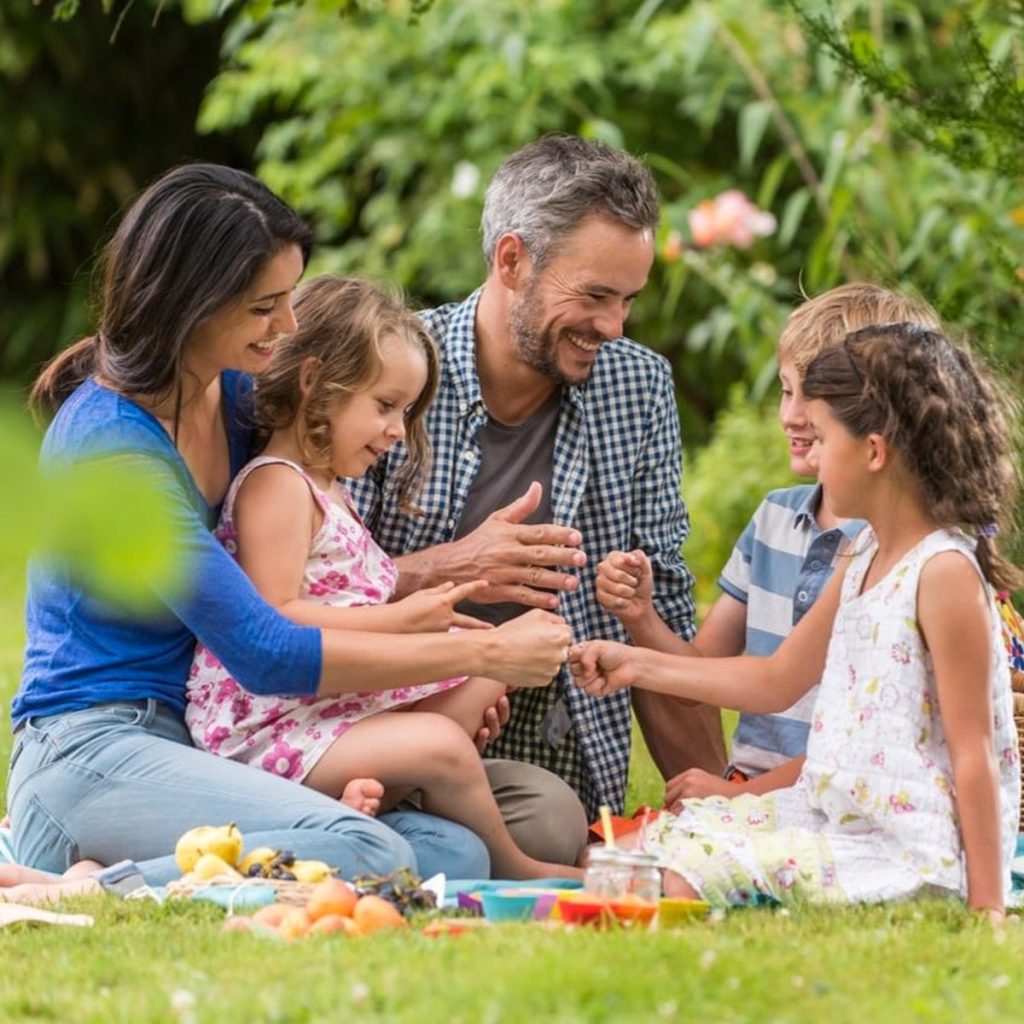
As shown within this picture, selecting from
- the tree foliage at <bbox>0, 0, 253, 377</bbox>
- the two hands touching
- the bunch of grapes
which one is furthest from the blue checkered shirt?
the tree foliage at <bbox>0, 0, 253, 377</bbox>

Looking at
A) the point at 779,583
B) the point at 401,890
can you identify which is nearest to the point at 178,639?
the point at 401,890

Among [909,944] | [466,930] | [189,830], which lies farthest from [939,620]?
[189,830]

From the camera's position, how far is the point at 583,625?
3855mm

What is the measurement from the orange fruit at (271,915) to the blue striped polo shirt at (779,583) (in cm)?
122

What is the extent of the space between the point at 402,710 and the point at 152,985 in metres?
1.12

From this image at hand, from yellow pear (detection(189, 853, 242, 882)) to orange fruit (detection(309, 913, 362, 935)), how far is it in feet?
Answer: 0.93

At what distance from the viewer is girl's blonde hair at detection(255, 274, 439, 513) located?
3291mm

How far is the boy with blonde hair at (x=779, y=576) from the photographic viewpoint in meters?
3.46

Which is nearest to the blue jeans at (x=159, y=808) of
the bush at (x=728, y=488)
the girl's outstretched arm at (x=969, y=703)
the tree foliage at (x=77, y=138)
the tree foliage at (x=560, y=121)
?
the girl's outstretched arm at (x=969, y=703)

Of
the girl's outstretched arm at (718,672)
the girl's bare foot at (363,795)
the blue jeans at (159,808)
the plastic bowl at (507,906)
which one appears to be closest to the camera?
the plastic bowl at (507,906)

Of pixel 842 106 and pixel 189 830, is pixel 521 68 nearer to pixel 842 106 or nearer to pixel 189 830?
pixel 842 106

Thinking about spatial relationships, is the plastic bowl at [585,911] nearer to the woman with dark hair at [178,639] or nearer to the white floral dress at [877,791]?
the white floral dress at [877,791]

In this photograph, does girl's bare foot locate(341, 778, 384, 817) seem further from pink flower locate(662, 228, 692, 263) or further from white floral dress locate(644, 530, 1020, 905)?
pink flower locate(662, 228, 692, 263)

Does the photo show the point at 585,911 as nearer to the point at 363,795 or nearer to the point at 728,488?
the point at 363,795
